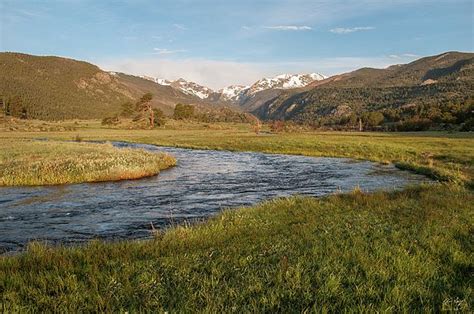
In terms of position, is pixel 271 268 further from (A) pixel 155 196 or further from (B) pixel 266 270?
(A) pixel 155 196

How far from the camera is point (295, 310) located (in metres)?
7.30

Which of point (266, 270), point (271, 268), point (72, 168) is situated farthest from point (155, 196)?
point (266, 270)

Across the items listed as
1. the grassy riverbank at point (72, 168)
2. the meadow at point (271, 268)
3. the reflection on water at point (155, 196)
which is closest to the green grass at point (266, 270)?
the meadow at point (271, 268)

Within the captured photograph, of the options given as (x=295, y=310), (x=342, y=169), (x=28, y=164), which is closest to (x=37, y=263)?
(x=295, y=310)

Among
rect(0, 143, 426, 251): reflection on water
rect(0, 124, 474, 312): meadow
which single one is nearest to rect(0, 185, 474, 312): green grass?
rect(0, 124, 474, 312): meadow

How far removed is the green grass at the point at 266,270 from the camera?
301 inches

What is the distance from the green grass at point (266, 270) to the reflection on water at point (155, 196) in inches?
183

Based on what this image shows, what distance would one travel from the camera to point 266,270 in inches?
364

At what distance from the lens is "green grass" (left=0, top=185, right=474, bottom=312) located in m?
7.64

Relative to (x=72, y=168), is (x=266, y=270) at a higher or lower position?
higher

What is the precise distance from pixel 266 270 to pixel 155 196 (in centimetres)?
1764

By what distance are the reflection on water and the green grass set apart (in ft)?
15.3

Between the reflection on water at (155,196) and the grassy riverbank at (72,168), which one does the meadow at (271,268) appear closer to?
the reflection on water at (155,196)

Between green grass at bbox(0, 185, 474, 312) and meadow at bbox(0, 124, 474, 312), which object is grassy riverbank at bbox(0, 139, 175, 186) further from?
green grass at bbox(0, 185, 474, 312)
